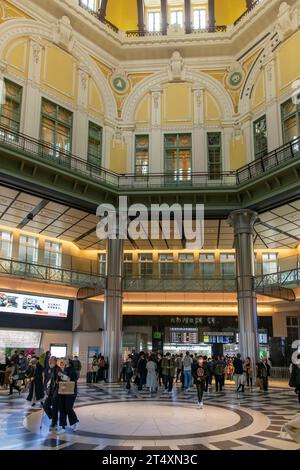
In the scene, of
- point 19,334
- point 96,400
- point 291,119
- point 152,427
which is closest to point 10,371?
point 96,400

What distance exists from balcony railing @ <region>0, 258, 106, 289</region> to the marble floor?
805 centimetres

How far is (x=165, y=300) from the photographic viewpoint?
27.5 metres

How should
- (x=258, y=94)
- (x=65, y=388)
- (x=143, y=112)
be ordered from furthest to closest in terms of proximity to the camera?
(x=143, y=112)
(x=258, y=94)
(x=65, y=388)

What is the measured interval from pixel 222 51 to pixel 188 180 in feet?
26.4

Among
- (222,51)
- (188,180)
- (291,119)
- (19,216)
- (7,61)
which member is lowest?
(19,216)

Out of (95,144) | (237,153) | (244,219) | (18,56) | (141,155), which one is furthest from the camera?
(141,155)

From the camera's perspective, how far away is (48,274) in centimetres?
2475

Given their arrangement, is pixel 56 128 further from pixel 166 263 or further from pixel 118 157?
pixel 166 263

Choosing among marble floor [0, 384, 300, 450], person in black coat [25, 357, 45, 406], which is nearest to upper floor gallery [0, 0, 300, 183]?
person in black coat [25, 357, 45, 406]

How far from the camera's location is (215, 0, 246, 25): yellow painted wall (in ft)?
84.6

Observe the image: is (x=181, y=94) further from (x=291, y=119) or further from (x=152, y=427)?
(x=152, y=427)

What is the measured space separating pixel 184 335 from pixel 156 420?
19426mm

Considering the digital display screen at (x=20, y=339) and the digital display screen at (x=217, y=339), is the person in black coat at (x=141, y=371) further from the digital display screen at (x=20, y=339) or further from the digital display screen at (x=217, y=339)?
the digital display screen at (x=217, y=339)

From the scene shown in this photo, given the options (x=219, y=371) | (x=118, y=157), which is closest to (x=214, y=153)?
(x=118, y=157)
